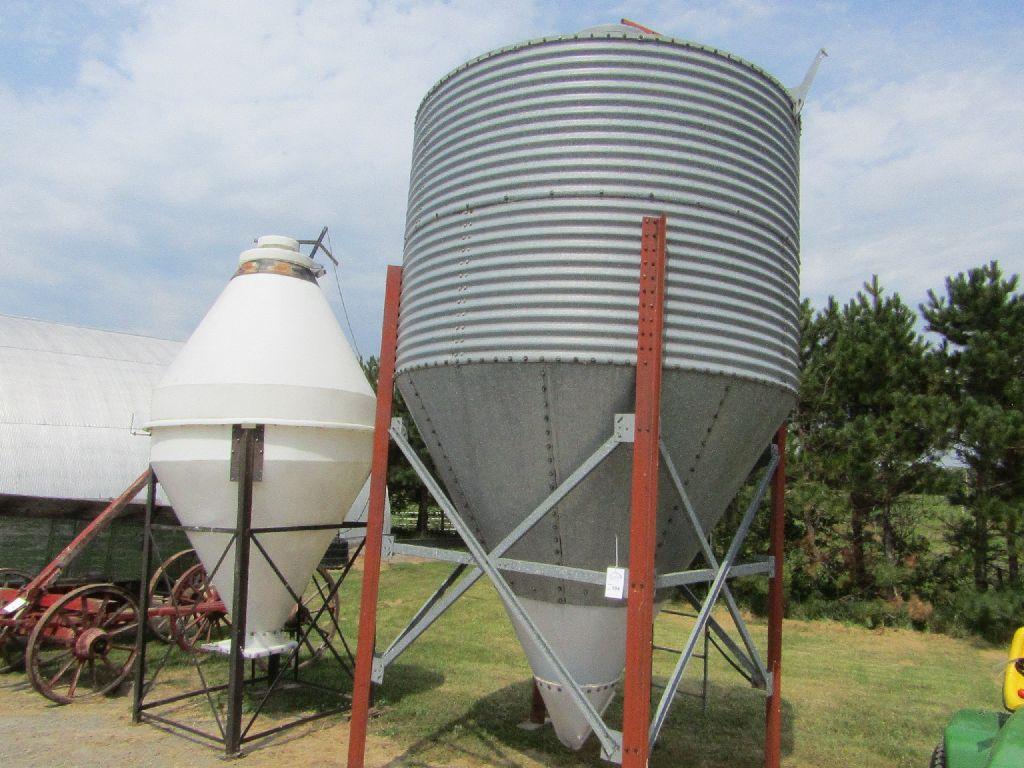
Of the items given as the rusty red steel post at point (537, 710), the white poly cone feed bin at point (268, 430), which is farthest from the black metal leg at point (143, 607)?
the rusty red steel post at point (537, 710)

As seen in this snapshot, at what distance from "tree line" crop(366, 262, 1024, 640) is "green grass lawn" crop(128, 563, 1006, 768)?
1098 mm

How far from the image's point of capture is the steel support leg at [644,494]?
16.3ft

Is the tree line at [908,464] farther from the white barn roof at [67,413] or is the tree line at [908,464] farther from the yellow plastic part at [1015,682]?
the white barn roof at [67,413]

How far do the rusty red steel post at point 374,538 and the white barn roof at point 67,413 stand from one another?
8.20m

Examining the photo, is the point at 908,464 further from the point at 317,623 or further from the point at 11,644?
the point at 11,644

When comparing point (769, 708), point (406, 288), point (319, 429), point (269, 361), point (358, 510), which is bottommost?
point (769, 708)

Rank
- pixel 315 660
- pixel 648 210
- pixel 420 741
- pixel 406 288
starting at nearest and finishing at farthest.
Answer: pixel 648 210
pixel 406 288
pixel 420 741
pixel 315 660

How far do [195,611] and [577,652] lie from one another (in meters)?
6.35

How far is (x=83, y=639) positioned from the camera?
9547 mm

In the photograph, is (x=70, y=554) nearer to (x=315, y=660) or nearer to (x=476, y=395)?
(x=315, y=660)

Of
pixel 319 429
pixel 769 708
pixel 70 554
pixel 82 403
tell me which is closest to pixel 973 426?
pixel 769 708

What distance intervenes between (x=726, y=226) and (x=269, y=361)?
4.70 m

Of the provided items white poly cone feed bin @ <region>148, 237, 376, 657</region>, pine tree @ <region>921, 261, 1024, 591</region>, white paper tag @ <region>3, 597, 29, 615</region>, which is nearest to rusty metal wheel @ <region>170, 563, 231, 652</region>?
white paper tag @ <region>3, 597, 29, 615</region>

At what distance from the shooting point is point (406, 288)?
667 cm
